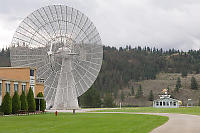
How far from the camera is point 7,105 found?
169ft

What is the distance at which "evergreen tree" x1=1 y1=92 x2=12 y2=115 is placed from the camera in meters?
51.3

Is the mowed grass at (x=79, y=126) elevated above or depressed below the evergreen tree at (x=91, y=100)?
above

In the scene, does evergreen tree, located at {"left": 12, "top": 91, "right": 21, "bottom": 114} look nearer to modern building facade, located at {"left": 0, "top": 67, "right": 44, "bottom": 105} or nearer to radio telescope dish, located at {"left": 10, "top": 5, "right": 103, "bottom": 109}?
modern building facade, located at {"left": 0, "top": 67, "right": 44, "bottom": 105}

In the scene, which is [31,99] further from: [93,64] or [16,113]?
[93,64]

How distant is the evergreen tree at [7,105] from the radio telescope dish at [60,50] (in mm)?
8164

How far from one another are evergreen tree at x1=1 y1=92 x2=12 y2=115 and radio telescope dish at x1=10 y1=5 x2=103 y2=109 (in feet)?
26.8

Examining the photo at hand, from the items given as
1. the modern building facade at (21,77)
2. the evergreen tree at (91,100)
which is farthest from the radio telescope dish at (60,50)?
the evergreen tree at (91,100)

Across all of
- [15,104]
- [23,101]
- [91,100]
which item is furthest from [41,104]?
[91,100]

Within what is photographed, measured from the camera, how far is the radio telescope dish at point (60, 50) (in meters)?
57.8

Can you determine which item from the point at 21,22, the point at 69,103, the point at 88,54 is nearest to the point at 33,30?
the point at 21,22

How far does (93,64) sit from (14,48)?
13738mm

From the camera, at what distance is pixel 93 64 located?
62.3 meters

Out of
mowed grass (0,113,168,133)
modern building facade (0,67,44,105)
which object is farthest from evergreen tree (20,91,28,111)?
mowed grass (0,113,168,133)

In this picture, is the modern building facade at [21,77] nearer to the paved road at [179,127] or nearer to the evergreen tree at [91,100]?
the paved road at [179,127]
